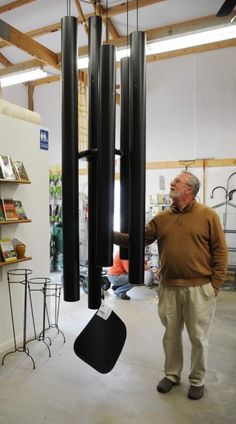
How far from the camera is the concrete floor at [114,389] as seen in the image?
2318 mm

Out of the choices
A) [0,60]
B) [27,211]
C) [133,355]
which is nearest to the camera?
[133,355]

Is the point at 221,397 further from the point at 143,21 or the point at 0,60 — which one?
the point at 0,60

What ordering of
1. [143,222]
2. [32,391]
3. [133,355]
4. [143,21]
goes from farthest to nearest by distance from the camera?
[143,21] < [133,355] < [32,391] < [143,222]

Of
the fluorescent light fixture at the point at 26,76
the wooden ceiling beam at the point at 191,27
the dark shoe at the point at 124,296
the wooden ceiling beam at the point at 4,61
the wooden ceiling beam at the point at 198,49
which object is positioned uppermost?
the wooden ceiling beam at the point at 4,61

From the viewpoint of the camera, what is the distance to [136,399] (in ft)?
8.27

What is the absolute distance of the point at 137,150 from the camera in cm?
119

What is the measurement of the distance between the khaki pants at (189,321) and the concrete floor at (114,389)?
0.18 meters

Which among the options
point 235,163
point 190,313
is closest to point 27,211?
point 190,313

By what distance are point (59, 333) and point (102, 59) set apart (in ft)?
10.7

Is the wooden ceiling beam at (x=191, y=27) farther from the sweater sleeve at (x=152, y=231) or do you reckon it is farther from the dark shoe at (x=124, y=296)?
the dark shoe at (x=124, y=296)

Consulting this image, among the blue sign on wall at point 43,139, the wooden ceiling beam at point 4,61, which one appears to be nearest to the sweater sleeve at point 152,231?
the blue sign on wall at point 43,139

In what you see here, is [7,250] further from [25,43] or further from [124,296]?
[25,43]

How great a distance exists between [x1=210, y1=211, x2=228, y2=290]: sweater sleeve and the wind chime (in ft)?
4.24

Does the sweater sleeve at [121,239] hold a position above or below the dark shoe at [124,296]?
above
